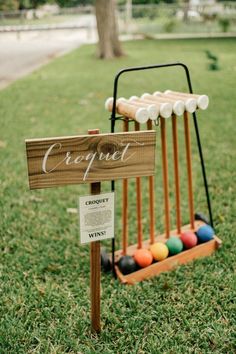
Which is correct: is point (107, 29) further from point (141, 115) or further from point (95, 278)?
point (95, 278)

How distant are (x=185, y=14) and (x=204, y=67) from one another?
59.4 feet

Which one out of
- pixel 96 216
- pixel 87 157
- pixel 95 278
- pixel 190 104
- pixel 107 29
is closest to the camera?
pixel 87 157

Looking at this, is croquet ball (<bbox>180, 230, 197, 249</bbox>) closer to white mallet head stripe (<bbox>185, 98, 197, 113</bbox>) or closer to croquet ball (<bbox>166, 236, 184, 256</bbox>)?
croquet ball (<bbox>166, 236, 184, 256</bbox>)

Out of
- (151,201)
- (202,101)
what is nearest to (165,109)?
(202,101)

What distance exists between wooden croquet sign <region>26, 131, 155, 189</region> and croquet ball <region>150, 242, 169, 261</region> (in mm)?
838

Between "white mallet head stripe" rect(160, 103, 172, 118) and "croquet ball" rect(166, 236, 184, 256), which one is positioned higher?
"white mallet head stripe" rect(160, 103, 172, 118)

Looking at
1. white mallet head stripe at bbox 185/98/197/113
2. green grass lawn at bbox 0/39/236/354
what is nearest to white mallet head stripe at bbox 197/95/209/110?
white mallet head stripe at bbox 185/98/197/113

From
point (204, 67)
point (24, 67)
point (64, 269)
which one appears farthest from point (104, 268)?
point (24, 67)

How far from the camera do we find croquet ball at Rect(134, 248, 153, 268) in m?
2.52

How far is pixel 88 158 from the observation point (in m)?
1.76

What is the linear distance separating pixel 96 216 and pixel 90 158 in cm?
28

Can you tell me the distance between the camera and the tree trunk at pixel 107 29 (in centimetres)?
1211

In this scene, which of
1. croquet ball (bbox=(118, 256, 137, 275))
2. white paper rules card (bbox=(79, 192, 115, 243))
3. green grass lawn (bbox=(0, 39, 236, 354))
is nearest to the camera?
white paper rules card (bbox=(79, 192, 115, 243))

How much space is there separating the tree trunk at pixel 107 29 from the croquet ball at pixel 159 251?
10.6 meters
